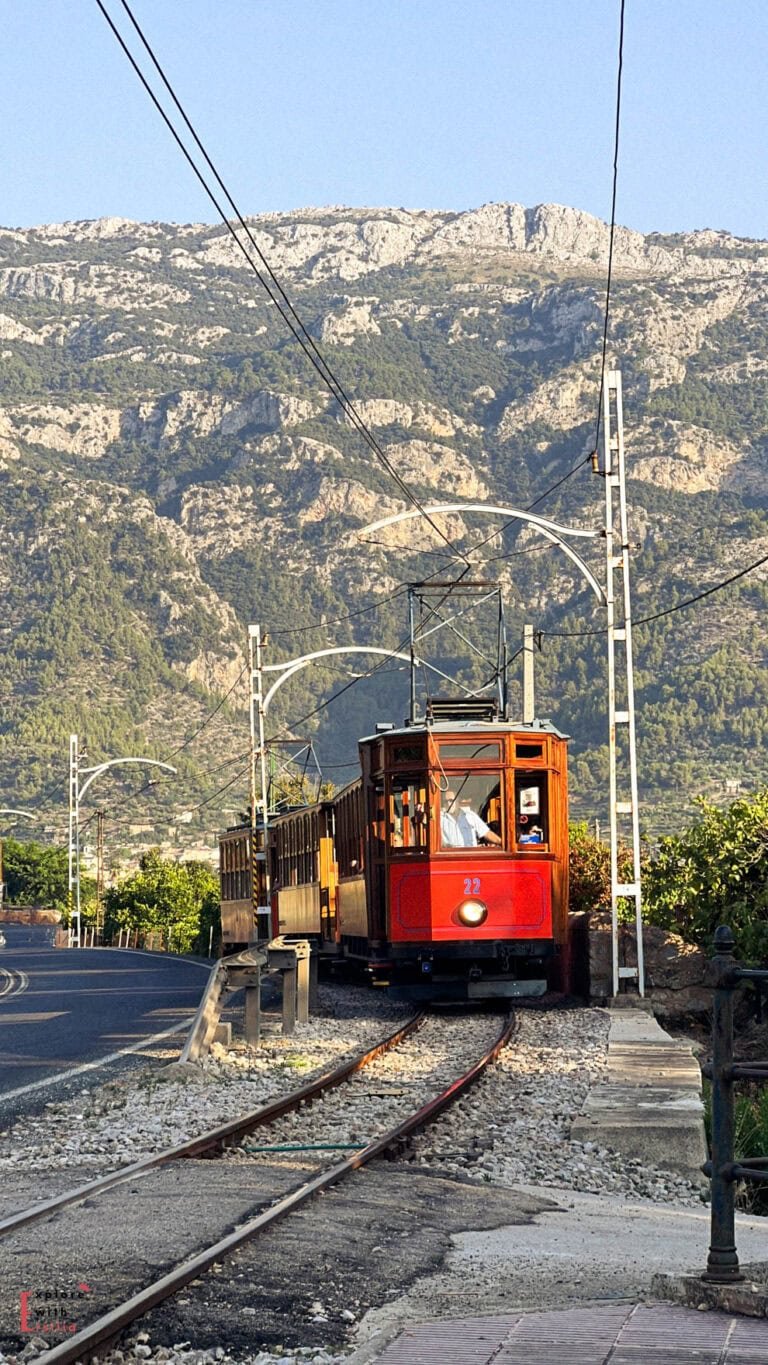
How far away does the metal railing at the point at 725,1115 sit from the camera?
6809 mm

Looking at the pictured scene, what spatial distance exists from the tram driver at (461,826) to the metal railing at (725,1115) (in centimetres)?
1558

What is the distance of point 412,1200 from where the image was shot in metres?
9.95

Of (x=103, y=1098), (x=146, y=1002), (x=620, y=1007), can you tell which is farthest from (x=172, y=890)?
(x=103, y=1098)

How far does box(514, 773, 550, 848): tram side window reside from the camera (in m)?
23.1

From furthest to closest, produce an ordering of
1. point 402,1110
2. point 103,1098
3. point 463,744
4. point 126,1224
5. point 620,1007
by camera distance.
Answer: point 620,1007, point 463,744, point 103,1098, point 402,1110, point 126,1224

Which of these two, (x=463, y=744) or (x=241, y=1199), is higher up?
(x=463, y=744)

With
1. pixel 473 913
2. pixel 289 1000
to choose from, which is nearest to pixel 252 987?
pixel 289 1000

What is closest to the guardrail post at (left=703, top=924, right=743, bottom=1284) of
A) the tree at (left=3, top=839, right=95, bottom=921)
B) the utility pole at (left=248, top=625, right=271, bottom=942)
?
the utility pole at (left=248, top=625, right=271, bottom=942)

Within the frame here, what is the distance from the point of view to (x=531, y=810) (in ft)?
76.5

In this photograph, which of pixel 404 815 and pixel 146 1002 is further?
pixel 146 1002

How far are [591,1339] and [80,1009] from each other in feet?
78.5

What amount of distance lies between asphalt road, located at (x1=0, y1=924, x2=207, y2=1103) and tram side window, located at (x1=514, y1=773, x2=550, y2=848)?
5.28m

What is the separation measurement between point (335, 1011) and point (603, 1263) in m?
18.6

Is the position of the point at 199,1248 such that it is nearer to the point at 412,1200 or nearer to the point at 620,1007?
the point at 412,1200
